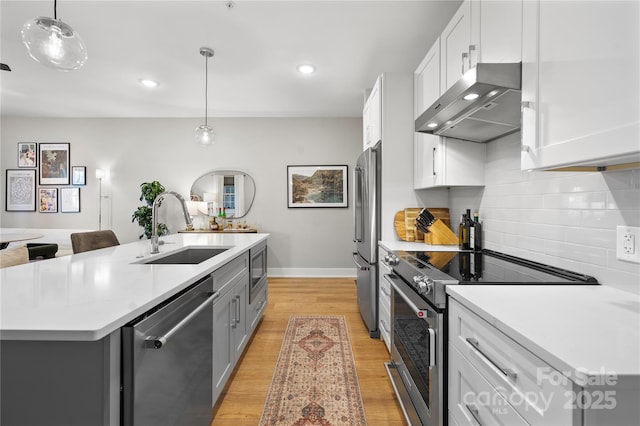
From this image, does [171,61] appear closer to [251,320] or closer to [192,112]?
[192,112]

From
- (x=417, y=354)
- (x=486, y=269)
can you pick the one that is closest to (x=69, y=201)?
(x=417, y=354)

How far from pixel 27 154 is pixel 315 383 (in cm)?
619

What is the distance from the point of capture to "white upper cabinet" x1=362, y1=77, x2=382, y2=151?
2.67 m

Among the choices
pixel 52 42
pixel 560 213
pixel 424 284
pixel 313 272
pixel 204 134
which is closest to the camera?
pixel 424 284

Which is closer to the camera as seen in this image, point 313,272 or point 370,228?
point 370,228

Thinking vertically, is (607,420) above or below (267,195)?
below

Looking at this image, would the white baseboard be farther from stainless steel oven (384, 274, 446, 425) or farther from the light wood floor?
stainless steel oven (384, 274, 446, 425)

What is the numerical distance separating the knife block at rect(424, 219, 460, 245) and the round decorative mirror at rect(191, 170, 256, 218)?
337cm

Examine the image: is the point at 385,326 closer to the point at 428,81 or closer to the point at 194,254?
the point at 194,254

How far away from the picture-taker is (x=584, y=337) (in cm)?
70

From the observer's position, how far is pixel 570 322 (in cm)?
79

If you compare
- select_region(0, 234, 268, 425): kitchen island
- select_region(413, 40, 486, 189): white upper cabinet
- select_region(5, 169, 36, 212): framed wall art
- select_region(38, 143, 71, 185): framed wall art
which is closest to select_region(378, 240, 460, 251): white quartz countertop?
select_region(413, 40, 486, 189): white upper cabinet

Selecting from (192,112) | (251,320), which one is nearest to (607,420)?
(251,320)

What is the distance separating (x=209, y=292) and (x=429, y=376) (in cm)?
107
